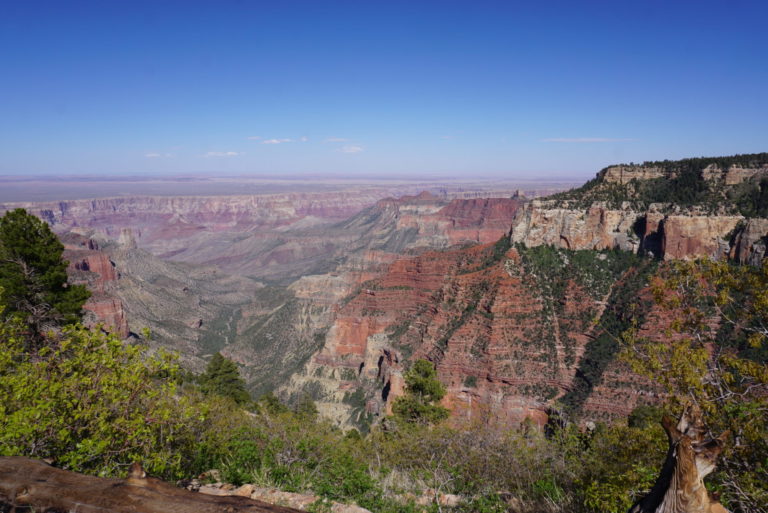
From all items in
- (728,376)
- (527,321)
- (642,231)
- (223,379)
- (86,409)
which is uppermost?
(642,231)

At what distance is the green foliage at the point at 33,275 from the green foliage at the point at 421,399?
23.6m

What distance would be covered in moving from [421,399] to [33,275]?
2856 cm

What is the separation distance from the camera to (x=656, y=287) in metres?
11.5

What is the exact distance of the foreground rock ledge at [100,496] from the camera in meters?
6.55

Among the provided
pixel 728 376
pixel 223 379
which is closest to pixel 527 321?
pixel 223 379

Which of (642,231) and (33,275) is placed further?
(642,231)

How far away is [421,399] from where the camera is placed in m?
35.9

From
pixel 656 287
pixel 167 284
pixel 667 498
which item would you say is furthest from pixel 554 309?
pixel 167 284

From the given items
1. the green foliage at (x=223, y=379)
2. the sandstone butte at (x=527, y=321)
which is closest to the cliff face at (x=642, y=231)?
the sandstone butte at (x=527, y=321)

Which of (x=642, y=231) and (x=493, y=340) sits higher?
(x=642, y=231)

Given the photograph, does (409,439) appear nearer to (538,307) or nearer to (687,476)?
(687,476)

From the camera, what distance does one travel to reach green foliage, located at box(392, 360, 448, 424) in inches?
1314

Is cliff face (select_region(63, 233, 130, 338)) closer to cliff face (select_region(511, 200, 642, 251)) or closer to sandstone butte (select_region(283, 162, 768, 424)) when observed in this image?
sandstone butte (select_region(283, 162, 768, 424))

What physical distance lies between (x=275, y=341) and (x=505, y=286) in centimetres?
8068
